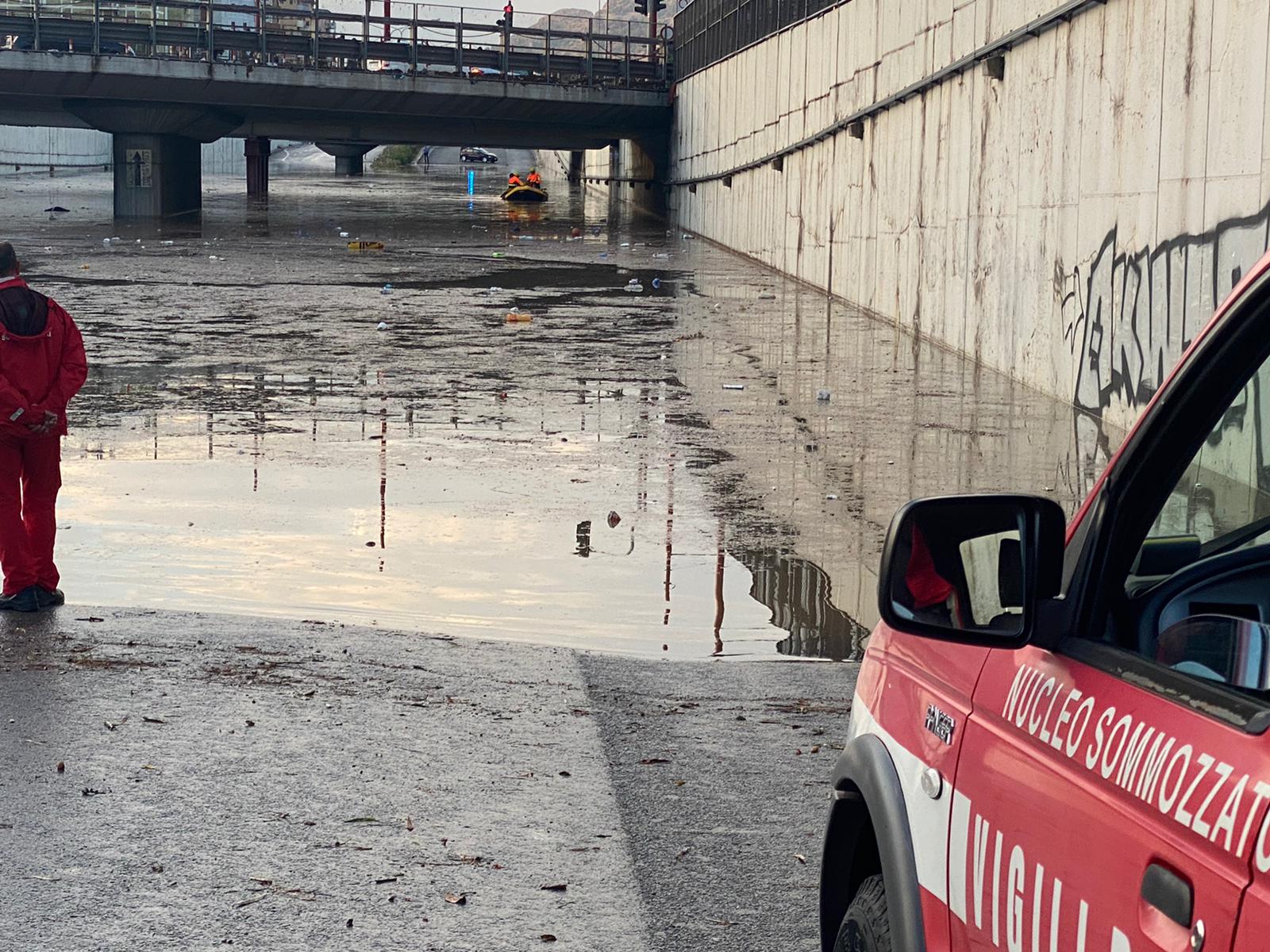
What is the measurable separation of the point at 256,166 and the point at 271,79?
17.9 m

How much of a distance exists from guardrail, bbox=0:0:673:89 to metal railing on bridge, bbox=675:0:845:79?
2402 millimetres

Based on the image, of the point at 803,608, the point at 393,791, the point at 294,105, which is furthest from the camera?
the point at 294,105

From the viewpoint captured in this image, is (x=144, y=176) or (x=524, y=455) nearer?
(x=524, y=455)

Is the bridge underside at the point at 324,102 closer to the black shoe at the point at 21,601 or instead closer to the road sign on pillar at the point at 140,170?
the road sign on pillar at the point at 140,170

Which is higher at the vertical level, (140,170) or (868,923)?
(140,170)

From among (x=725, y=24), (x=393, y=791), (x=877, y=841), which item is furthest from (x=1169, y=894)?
(x=725, y=24)

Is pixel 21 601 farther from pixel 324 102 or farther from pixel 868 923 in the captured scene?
pixel 324 102

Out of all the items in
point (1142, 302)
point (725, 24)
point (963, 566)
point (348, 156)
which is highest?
point (348, 156)

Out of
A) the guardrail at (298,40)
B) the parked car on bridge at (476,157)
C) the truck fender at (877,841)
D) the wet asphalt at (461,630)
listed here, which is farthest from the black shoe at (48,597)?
the parked car on bridge at (476,157)

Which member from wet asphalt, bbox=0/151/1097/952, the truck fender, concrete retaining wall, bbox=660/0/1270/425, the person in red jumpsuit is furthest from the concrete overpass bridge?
the truck fender

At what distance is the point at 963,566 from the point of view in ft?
8.23

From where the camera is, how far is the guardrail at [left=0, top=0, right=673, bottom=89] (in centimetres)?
4528

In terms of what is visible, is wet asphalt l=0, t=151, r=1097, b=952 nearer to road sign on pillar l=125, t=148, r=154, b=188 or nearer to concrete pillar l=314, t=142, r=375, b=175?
road sign on pillar l=125, t=148, r=154, b=188

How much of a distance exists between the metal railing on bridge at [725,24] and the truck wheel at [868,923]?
2616 centimetres
